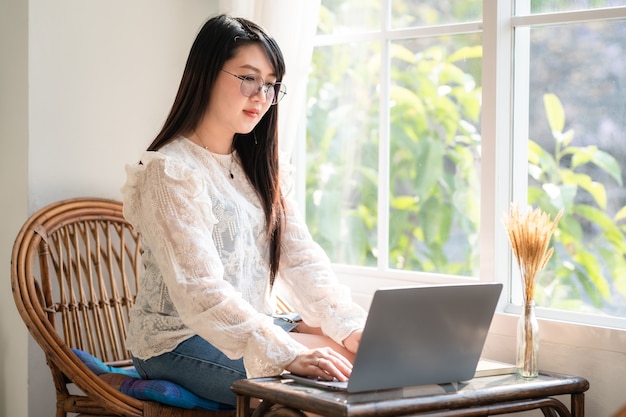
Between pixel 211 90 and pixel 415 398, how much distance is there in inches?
41.0

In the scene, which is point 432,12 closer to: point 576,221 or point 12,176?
point 576,221

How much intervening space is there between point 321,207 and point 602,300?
3.81 feet

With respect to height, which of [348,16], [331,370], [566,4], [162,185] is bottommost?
[331,370]

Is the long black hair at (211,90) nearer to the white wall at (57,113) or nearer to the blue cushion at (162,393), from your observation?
the blue cushion at (162,393)

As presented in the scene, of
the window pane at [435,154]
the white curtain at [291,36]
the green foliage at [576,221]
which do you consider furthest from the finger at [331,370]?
the white curtain at [291,36]

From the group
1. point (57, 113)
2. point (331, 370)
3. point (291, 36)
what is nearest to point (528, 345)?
point (331, 370)

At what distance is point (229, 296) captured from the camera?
6.67ft

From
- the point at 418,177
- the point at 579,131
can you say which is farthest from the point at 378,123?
the point at 579,131

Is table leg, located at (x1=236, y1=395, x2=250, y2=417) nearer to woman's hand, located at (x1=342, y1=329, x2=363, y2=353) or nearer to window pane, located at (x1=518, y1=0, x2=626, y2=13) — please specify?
woman's hand, located at (x1=342, y1=329, x2=363, y2=353)

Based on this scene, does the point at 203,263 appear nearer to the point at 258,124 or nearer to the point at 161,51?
the point at 258,124

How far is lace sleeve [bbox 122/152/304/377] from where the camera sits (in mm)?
1953

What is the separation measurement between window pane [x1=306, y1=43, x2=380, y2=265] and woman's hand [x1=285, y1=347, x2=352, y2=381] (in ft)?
3.95

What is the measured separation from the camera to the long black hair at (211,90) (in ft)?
7.62

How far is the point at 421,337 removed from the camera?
70.3 inches
